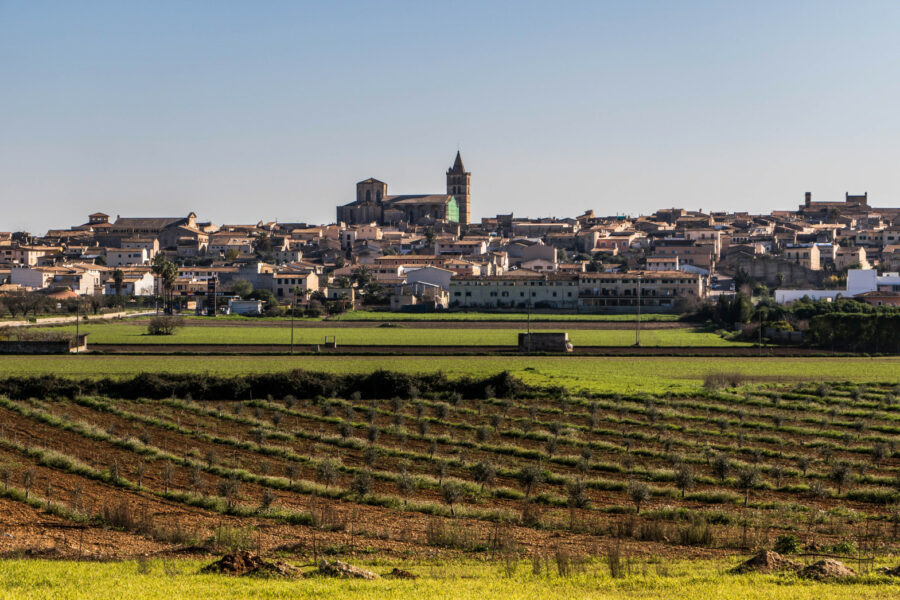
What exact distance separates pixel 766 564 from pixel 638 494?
571 centimetres

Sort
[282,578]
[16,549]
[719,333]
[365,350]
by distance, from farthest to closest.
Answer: [719,333] → [365,350] → [16,549] → [282,578]

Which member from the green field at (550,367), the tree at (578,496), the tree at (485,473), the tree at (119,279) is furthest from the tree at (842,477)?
the tree at (119,279)

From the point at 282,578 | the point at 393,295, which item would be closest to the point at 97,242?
the point at 393,295

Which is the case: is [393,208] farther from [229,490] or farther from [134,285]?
[229,490]

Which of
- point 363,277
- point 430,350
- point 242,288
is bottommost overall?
point 430,350

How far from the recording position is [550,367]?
159 feet

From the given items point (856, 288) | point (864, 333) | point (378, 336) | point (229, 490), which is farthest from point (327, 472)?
point (856, 288)

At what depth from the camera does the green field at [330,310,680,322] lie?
271ft

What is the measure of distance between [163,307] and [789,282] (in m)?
61.1

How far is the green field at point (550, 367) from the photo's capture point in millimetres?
42844

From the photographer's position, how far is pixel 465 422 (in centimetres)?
3362

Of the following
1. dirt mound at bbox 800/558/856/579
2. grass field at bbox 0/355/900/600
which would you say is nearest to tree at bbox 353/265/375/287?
grass field at bbox 0/355/900/600

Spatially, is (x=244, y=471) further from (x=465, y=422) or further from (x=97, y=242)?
(x=97, y=242)

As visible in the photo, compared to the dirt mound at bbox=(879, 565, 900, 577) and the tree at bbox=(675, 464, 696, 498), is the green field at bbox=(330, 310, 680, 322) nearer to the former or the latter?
the tree at bbox=(675, 464, 696, 498)
